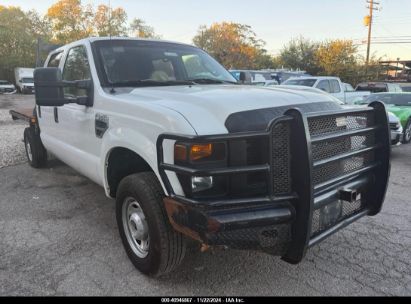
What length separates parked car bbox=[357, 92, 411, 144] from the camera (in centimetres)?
Result: 923

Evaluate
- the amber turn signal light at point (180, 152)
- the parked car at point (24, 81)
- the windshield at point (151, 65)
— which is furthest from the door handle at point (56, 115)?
the parked car at point (24, 81)

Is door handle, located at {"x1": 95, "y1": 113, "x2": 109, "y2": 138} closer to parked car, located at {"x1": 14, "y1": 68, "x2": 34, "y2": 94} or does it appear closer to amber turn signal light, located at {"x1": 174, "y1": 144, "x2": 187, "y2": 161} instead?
amber turn signal light, located at {"x1": 174, "y1": 144, "x2": 187, "y2": 161}

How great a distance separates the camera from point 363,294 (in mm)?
2859

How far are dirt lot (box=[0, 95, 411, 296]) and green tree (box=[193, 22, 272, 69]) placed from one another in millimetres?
44724

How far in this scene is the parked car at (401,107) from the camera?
9234mm

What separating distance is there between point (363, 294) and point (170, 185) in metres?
1.65

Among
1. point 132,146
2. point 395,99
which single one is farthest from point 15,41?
point 132,146

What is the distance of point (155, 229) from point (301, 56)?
43.8 m

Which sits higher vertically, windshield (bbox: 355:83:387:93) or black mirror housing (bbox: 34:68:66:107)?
black mirror housing (bbox: 34:68:66:107)

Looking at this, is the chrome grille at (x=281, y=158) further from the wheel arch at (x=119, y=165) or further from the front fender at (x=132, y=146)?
the wheel arch at (x=119, y=165)

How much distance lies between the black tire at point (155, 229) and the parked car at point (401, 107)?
705 cm

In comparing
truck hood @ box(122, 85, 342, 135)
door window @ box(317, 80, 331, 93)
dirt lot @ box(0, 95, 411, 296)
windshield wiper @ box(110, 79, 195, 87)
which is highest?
windshield wiper @ box(110, 79, 195, 87)

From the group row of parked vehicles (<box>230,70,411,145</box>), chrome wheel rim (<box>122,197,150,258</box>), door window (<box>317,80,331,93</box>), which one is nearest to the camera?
chrome wheel rim (<box>122,197,150,258</box>)

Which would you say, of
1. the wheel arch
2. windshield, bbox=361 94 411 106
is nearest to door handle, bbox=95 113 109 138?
the wheel arch
